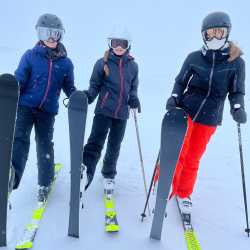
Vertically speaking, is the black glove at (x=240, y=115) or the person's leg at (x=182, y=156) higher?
the black glove at (x=240, y=115)

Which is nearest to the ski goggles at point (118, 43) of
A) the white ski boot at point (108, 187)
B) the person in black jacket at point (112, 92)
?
the person in black jacket at point (112, 92)

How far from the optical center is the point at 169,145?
2967mm

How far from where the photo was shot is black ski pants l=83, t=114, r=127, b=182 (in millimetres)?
3961

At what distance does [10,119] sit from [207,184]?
311 cm

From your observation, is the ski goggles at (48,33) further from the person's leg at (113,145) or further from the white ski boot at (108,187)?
the white ski boot at (108,187)

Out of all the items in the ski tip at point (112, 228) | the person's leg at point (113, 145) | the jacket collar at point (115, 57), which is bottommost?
the ski tip at point (112, 228)

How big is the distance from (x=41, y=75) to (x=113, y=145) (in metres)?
1.27

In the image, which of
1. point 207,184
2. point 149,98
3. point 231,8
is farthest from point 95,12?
point 207,184

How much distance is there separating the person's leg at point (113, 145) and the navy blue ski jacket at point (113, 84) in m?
0.15

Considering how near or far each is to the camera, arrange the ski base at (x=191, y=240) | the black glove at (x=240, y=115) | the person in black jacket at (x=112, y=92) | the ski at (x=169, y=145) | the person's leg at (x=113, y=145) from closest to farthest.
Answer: the ski at (x=169, y=145) → the ski base at (x=191, y=240) → the black glove at (x=240, y=115) → the person in black jacket at (x=112, y=92) → the person's leg at (x=113, y=145)

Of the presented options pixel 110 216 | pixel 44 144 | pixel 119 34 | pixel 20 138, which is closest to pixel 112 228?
pixel 110 216

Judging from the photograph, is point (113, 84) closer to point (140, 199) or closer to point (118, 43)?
point (118, 43)

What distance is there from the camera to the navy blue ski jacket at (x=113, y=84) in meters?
3.79

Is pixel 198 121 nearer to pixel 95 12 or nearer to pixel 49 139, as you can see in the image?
pixel 49 139
